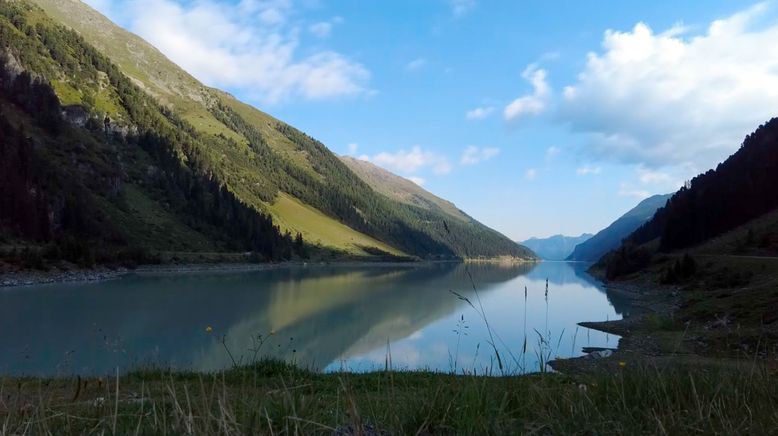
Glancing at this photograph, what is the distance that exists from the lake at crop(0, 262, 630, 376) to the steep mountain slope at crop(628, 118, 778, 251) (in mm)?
45944

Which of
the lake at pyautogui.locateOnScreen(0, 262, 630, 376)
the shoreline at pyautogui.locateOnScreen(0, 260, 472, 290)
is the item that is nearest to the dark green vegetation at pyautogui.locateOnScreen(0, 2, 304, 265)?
the shoreline at pyautogui.locateOnScreen(0, 260, 472, 290)

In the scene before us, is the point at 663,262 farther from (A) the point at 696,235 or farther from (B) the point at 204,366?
(B) the point at 204,366

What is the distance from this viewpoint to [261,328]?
107 feet

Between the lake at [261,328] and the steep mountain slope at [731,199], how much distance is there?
45.9 meters

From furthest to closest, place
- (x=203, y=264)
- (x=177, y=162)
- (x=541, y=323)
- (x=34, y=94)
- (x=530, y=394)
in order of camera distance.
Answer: (x=177, y=162), (x=34, y=94), (x=203, y=264), (x=541, y=323), (x=530, y=394)

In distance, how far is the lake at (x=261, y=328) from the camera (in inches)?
845

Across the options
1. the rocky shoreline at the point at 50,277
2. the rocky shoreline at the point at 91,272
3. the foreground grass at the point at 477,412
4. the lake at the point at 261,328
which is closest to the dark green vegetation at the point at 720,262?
the lake at the point at 261,328

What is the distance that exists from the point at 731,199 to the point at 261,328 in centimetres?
9252

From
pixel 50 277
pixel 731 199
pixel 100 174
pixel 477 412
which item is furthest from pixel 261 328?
pixel 100 174

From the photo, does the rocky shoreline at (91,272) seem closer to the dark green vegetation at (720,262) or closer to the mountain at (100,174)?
the mountain at (100,174)

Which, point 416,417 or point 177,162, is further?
point 177,162

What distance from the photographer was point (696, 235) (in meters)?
90.2

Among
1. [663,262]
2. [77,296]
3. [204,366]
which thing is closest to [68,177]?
[77,296]

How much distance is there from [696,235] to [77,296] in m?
98.5
